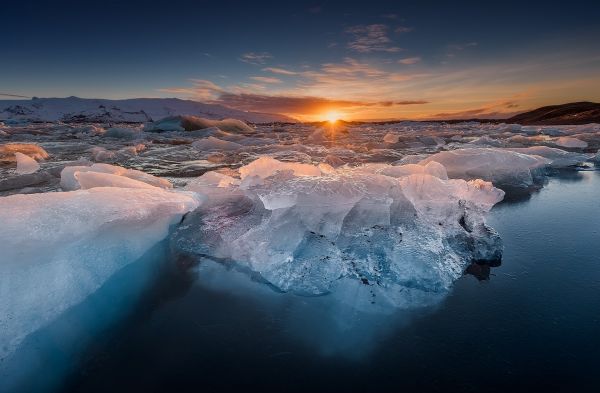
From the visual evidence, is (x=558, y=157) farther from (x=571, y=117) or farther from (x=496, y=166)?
(x=571, y=117)

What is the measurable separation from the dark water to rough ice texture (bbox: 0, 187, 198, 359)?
0.21m

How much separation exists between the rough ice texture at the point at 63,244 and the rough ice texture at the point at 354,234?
1.39ft

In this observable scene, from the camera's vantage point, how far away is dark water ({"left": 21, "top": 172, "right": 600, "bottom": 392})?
1414mm

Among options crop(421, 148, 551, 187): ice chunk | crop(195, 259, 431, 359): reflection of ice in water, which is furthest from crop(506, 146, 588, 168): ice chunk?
crop(195, 259, 431, 359): reflection of ice in water

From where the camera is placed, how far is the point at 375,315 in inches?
71.7

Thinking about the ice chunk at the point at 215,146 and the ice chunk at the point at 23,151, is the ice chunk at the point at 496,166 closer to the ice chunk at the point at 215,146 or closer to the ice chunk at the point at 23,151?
the ice chunk at the point at 215,146

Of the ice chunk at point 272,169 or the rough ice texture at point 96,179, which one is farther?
the ice chunk at point 272,169

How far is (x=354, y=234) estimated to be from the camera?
2.49 metres

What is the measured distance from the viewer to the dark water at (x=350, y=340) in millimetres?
1414

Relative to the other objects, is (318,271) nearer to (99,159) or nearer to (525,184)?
(525,184)

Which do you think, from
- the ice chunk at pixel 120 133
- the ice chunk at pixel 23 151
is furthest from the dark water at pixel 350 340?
the ice chunk at pixel 120 133

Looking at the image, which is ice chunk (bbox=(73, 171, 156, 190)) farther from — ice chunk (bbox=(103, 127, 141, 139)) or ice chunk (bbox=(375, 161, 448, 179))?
ice chunk (bbox=(103, 127, 141, 139))

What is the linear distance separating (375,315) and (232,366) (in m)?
0.77

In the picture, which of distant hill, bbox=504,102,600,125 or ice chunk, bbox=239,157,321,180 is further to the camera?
distant hill, bbox=504,102,600,125
